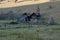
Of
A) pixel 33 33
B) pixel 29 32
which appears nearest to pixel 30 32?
pixel 29 32

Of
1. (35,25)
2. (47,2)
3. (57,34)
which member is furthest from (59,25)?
(47,2)

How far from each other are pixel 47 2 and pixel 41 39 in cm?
474

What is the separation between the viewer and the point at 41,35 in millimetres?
5305

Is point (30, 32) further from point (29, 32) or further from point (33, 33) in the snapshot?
point (33, 33)

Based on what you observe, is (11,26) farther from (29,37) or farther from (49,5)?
(49,5)

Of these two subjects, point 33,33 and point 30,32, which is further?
point 30,32

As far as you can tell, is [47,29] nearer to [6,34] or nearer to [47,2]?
[6,34]

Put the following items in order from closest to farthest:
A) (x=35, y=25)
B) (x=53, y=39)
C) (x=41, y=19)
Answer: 1. (x=53, y=39)
2. (x=35, y=25)
3. (x=41, y=19)

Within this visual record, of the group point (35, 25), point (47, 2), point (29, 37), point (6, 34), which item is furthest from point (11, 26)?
point (47, 2)

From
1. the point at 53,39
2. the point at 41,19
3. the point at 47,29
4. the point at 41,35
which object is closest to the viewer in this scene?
the point at 53,39

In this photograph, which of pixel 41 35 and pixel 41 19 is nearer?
pixel 41 35

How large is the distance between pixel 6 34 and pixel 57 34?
95cm

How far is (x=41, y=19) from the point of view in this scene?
7223 millimetres

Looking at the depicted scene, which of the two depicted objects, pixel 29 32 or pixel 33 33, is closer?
pixel 33 33
